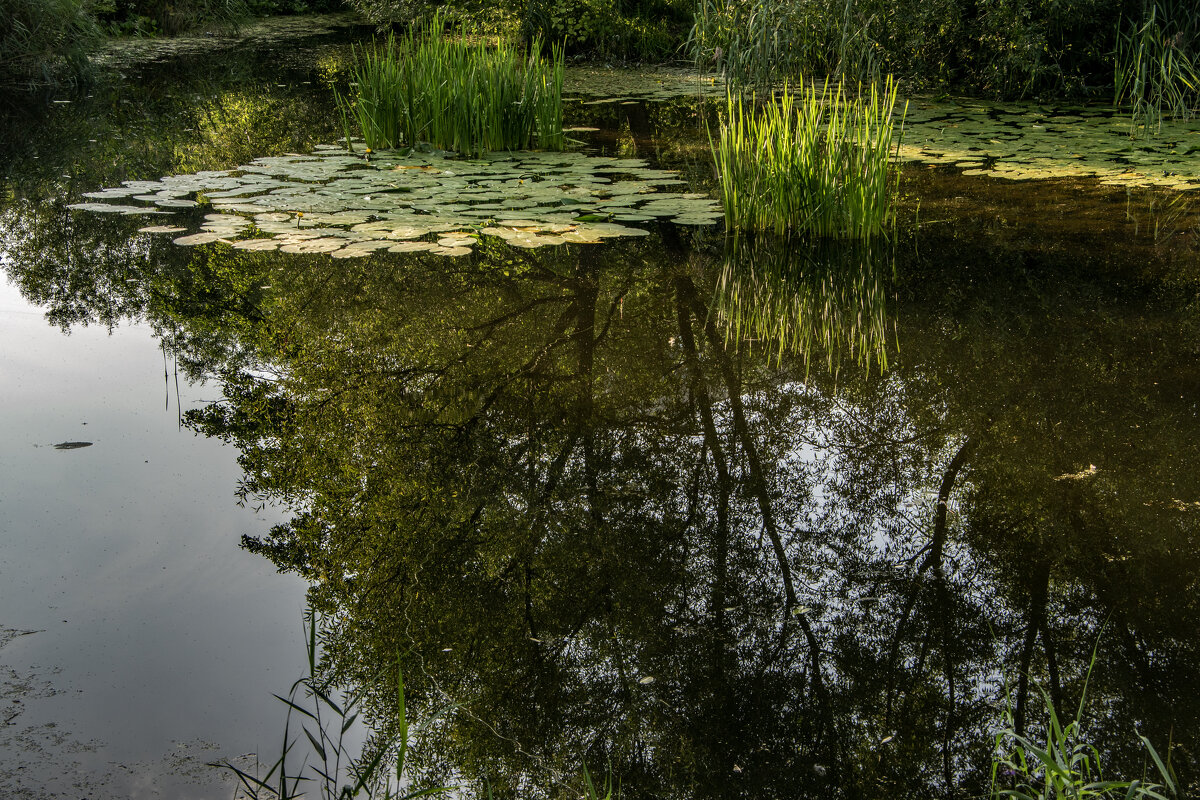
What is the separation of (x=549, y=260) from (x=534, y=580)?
240cm

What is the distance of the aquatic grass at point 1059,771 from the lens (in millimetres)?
1335

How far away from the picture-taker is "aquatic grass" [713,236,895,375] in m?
3.31

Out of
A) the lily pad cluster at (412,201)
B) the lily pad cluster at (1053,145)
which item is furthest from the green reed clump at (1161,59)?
the lily pad cluster at (412,201)

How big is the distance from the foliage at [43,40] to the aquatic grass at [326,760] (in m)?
9.75

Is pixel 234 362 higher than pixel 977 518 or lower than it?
higher

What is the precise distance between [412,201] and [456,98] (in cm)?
140

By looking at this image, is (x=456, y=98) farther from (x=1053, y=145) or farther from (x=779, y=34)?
(x=1053, y=145)

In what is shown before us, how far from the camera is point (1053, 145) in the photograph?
639cm

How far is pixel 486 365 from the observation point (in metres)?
3.14

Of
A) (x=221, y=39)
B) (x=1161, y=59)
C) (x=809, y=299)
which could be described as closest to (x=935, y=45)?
(x=1161, y=59)

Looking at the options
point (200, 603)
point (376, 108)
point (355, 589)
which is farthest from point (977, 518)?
point (376, 108)

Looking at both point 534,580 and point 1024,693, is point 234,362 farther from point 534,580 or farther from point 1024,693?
point 1024,693

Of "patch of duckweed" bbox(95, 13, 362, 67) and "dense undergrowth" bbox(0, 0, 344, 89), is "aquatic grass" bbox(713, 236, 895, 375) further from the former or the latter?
"patch of duckweed" bbox(95, 13, 362, 67)

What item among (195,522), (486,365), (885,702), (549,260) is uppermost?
(549,260)
